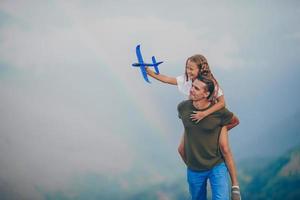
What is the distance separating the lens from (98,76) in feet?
11.7

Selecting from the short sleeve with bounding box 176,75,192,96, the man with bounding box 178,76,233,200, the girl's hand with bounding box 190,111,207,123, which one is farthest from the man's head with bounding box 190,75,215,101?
the short sleeve with bounding box 176,75,192,96

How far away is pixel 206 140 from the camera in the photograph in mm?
2738

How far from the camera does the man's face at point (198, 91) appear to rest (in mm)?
2732

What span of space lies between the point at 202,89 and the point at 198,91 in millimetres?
27

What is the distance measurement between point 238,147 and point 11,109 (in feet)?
5.93

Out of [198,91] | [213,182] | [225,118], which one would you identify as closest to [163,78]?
[198,91]

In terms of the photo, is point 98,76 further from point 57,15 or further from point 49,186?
point 49,186

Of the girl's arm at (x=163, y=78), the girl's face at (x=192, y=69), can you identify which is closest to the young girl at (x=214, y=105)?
the girl's face at (x=192, y=69)

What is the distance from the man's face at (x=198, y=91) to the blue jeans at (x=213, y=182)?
0.43 meters

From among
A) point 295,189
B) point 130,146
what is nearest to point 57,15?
point 130,146

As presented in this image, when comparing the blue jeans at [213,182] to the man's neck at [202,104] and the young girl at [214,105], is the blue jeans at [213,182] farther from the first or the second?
the man's neck at [202,104]

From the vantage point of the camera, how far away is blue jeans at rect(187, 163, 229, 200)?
271 centimetres

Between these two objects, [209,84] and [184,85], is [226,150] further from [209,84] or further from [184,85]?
[184,85]

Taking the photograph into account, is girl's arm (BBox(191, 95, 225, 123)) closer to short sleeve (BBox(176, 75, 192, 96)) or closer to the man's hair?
the man's hair
